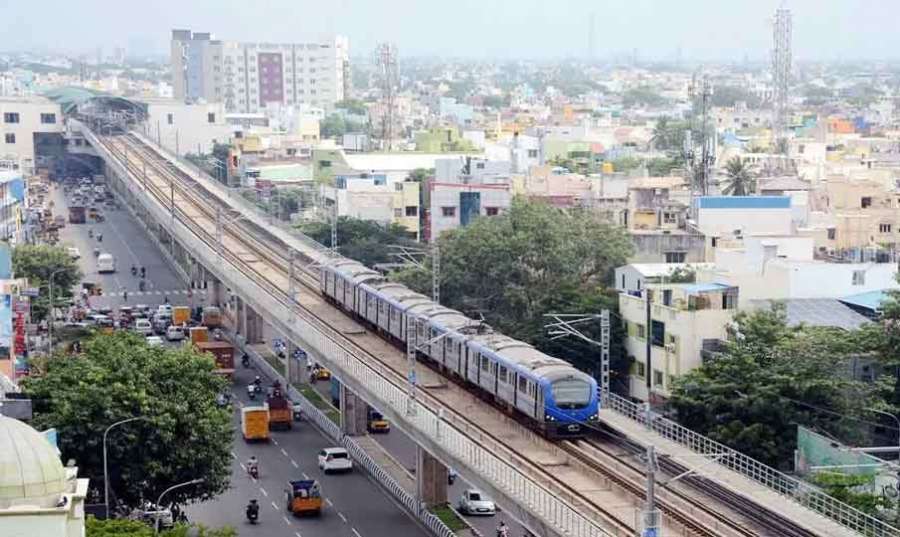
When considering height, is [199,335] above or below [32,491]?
below

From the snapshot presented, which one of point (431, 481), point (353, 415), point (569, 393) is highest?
point (569, 393)

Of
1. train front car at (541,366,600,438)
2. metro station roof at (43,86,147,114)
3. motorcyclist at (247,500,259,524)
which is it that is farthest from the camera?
metro station roof at (43,86,147,114)

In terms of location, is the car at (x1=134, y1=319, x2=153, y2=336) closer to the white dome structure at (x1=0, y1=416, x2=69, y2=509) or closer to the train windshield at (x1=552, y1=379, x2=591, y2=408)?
the train windshield at (x1=552, y1=379, x2=591, y2=408)

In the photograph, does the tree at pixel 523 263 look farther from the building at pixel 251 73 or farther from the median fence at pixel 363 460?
the building at pixel 251 73

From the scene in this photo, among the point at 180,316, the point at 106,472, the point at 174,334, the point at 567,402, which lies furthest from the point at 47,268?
the point at 567,402

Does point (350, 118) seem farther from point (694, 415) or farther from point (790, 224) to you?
point (694, 415)

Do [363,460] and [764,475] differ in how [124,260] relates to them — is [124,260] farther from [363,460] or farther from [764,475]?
[764,475]

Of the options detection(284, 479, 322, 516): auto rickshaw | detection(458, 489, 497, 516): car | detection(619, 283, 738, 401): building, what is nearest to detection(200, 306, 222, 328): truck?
detection(619, 283, 738, 401): building
